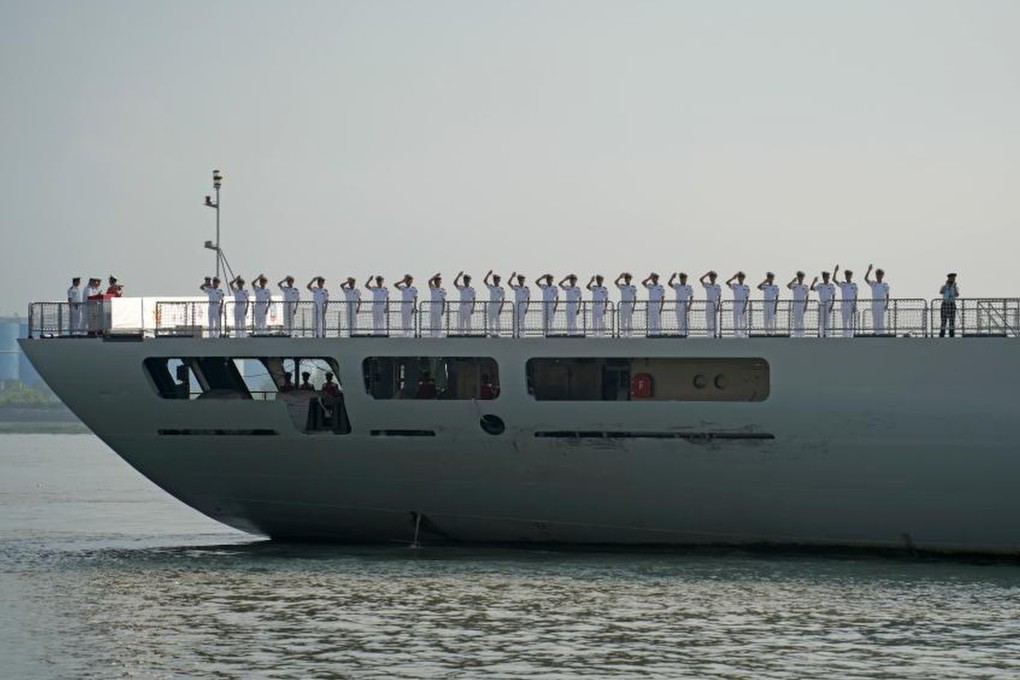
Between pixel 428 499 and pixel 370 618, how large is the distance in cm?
900

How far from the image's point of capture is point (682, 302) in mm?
41594

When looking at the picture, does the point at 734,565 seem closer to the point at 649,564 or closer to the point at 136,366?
the point at 649,564

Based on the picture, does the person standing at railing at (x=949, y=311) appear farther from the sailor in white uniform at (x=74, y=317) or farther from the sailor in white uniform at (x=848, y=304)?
the sailor in white uniform at (x=74, y=317)

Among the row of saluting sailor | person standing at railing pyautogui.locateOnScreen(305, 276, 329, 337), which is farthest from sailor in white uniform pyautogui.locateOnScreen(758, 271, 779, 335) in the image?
person standing at railing pyautogui.locateOnScreen(305, 276, 329, 337)

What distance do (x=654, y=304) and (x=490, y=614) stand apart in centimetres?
1001

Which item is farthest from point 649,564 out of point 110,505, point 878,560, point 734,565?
point 110,505

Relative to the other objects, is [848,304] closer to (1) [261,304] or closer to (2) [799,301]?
(2) [799,301]

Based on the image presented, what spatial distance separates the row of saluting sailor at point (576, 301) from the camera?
135ft

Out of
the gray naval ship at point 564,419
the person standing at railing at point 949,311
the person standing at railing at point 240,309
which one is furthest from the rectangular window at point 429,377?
the person standing at railing at point 949,311

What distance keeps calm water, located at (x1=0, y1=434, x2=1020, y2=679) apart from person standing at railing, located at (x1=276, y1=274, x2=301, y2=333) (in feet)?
16.9

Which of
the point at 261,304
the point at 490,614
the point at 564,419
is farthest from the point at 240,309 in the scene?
the point at 490,614

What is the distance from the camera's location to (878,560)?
133 feet

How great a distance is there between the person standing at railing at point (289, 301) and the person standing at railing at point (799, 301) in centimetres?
1094

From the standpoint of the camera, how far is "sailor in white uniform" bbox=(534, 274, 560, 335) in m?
41.9
